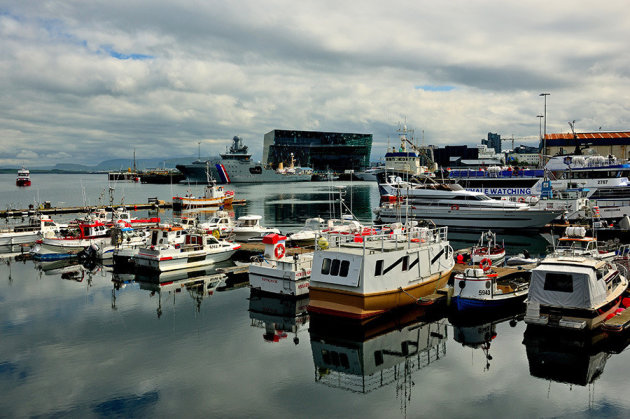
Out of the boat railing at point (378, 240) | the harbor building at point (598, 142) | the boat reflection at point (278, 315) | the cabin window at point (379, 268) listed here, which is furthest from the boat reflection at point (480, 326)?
the harbor building at point (598, 142)

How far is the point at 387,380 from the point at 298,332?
5.64 meters

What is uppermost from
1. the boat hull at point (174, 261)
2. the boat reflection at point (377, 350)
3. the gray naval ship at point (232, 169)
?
the gray naval ship at point (232, 169)

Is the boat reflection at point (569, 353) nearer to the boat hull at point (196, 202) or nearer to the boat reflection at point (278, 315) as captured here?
the boat reflection at point (278, 315)

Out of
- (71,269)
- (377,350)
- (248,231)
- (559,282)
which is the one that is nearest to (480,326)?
(559,282)

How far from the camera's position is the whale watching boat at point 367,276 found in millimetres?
20547

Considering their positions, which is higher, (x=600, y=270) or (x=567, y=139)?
(x=567, y=139)

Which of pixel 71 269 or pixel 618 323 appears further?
pixel 71 269

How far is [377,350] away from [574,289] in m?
8.34

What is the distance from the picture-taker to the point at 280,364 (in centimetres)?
1786

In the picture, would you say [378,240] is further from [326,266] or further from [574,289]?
[574,289]

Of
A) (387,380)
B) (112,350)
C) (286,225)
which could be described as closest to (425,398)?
(387,380)

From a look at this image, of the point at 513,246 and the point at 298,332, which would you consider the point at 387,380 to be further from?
the point at 513,246

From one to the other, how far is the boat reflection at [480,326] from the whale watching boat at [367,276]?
2.10 metres

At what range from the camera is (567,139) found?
99.9 metres
